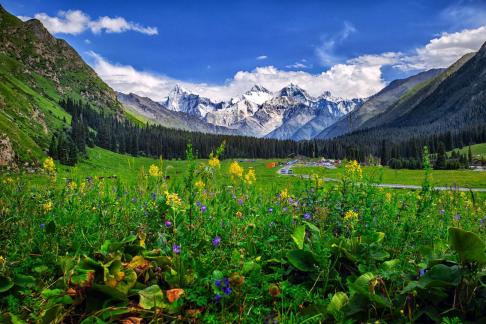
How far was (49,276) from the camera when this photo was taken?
3.88 m

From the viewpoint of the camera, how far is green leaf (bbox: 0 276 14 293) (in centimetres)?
331

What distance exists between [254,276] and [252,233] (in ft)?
4.87

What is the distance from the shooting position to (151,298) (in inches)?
126

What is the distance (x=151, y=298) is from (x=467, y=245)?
9.13 feet

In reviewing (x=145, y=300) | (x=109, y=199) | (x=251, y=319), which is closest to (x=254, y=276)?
(x=251, y=319)

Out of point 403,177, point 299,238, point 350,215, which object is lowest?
point 403,177

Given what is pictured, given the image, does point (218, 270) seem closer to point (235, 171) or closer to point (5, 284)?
point (5, 284)

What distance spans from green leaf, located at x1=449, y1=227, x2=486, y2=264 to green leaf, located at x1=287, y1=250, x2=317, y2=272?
4.75ft

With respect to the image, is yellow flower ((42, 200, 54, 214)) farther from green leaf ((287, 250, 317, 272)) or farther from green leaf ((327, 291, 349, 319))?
green leaf ((327, 291, 349, 319))

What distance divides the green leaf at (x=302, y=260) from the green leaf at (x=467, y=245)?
1449 mm

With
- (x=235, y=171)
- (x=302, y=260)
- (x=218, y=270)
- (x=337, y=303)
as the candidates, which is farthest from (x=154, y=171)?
(x=337, y=303)

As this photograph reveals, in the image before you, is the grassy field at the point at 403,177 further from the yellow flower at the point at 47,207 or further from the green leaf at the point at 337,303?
the yellow flower at the point at 47,207

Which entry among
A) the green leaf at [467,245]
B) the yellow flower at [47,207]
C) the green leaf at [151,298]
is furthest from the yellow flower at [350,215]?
the yellow flower at [47,207]

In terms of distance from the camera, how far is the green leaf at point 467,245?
2.67 metres
